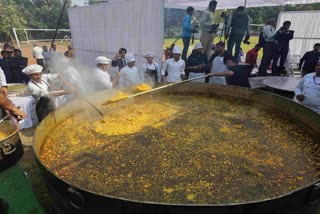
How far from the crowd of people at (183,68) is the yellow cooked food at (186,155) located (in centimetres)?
125

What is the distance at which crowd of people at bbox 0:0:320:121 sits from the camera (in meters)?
4.55

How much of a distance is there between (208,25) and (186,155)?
267 inches

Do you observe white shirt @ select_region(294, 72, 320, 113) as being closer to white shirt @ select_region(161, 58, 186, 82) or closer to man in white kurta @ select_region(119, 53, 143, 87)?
white shirt @ select_region(161, 58, 186, 82)

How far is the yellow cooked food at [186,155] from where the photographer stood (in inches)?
86.1

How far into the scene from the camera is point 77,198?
1.89 m

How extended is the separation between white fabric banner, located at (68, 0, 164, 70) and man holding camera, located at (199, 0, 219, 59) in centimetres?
220

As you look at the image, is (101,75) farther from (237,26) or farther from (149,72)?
(237,26)

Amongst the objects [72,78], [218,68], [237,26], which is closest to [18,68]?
[72,78]

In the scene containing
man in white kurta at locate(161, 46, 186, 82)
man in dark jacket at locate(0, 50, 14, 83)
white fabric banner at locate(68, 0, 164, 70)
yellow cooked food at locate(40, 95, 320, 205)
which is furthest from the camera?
man in dark jacket at locate(0, 50, 14, 83)

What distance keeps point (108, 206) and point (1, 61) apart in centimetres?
757

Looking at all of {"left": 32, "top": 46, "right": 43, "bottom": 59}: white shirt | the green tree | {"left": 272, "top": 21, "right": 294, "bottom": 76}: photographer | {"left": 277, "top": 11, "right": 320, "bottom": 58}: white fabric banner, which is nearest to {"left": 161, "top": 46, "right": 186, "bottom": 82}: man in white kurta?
{"left": 272, "top": 21, "right": 294, "bottom": 76}: photographer

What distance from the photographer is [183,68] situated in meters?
6.48

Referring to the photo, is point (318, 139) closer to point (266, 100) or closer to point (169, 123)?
point (266, 100)

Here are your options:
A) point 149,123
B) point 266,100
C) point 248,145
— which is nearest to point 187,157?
point 248,145
